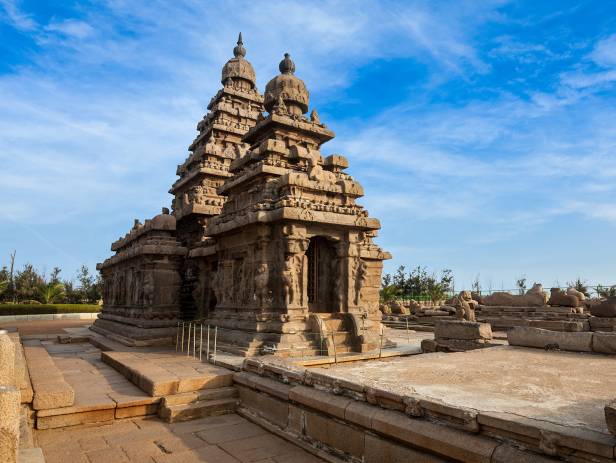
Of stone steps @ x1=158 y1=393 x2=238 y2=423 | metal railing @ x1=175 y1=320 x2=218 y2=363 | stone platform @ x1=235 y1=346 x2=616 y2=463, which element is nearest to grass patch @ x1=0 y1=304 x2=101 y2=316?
metal railing @ x1=175 y1=320 x2=218 y2=363

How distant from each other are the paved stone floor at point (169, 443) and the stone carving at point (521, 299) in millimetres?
17832

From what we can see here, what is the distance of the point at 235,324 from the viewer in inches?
442

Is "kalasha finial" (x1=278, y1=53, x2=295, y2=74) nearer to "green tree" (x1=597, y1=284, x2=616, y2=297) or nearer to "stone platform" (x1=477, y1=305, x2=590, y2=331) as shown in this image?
"stone platform" (x1=477, y1=305, x2=590, y2=331)

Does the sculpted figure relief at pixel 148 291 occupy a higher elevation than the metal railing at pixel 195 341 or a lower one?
higher

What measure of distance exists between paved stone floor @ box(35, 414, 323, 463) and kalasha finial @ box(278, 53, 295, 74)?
13.0 meters

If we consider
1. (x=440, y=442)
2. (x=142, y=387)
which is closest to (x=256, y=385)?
(x=142, y=387)

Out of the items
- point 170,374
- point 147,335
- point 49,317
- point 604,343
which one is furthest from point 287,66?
point 49,317

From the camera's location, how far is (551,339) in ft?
30.4

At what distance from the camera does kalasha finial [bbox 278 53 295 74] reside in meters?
16.1

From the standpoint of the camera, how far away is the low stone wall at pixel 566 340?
8.57 meters

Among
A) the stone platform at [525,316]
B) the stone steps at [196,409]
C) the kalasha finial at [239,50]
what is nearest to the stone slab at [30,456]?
the stone steps at [196,409]

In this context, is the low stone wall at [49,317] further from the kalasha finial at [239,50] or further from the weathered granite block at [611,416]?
the weathered granite block at [611,416]

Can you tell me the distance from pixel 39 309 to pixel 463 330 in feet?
104

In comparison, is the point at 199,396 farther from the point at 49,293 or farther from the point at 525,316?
the point at 49,293
